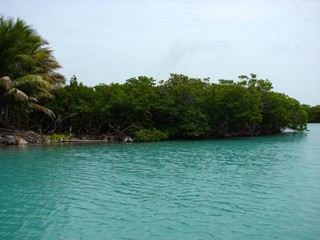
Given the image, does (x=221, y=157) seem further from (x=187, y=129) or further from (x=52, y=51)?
(x=52, y=51)

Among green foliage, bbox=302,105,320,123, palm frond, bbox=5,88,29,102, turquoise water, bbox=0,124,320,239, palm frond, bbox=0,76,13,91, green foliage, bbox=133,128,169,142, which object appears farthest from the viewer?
green foliage, bbox=302,105,320,123

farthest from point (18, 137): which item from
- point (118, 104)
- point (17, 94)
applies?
point (118, 104)

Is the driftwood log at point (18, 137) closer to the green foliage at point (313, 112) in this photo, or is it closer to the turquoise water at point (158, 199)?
the turquoise water at point (158, 199)

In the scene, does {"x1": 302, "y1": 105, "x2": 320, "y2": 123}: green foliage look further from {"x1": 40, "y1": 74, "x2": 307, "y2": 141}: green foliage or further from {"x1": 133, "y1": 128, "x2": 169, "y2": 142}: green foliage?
{"x1": 133, "y1": 128, "x2": 169, "y2": 142}: green foliage

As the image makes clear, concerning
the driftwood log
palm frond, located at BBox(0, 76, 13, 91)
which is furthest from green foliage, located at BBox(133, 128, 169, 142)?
palm frond, located at BBox(0, 76, 13, 91)

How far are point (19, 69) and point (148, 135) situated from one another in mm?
12838

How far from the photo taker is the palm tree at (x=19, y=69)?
80.0ft

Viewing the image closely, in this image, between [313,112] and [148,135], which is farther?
[313,112]

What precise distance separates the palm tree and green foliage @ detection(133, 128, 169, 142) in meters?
9.29

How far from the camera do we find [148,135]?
3222cm

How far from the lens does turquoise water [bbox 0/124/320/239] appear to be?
830 cm

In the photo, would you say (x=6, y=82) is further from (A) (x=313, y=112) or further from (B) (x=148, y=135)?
(A) (x=313, y=112)

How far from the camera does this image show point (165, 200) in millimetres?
10961

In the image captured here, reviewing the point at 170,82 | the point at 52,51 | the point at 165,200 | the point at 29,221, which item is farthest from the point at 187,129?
the point at 29,221
